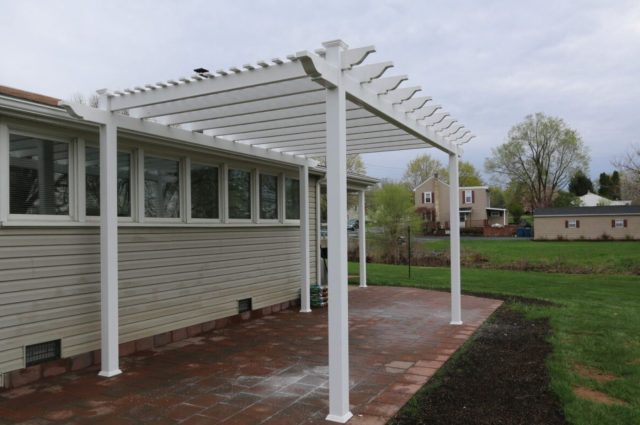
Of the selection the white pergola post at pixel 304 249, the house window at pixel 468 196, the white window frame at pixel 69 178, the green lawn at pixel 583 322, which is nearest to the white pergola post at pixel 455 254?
the green lawn at pixel 583 322

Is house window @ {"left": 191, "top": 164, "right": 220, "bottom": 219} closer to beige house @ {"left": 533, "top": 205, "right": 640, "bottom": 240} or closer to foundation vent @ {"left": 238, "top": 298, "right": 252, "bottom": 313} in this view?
foundation vent @ {"left": 238, "top": 298, "right": 252, "bottom": 313}

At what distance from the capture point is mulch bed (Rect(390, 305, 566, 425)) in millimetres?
3486

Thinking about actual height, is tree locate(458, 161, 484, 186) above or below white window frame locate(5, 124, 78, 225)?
above

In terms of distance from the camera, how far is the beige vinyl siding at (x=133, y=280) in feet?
14.3

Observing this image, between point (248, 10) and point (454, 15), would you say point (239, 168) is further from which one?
point (454, 15)

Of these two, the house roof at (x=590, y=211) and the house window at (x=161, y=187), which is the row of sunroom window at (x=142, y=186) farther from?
the house roof at (x=590, y=211)

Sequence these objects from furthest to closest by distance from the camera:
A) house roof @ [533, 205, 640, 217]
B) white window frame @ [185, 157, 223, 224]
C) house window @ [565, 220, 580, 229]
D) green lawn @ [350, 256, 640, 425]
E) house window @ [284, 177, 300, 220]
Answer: house window @ [565, 220, 580, 229]
house roof @ [533, 205, 640, 217]
house window @ [284, 177, 300, 220]
white window frame @ [185, 157, 223, 224]
green lawn @ [350, 256, 640, 425]

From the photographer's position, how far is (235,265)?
7.19 meters

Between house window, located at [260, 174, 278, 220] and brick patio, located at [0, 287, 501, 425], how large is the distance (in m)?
1.98

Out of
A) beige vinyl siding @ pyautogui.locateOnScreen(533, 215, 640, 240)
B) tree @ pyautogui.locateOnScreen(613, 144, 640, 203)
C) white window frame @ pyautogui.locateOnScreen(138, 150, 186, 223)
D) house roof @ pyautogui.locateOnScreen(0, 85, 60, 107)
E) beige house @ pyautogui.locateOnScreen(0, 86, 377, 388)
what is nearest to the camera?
house roof @ pyautogui.locateOnScreen(0, 85, 60, 107)

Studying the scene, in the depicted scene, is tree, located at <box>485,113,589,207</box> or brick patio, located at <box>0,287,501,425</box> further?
tree, located at <box>485,113,589,207</box>

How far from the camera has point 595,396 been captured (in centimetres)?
393

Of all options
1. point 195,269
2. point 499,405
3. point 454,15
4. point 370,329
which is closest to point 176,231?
point 195,269

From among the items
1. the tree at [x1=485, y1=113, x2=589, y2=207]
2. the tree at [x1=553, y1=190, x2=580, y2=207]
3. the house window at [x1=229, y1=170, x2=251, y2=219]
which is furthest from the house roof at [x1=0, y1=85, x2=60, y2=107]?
the tree at [x1=485, y1=113, x2=589, y2=207]
